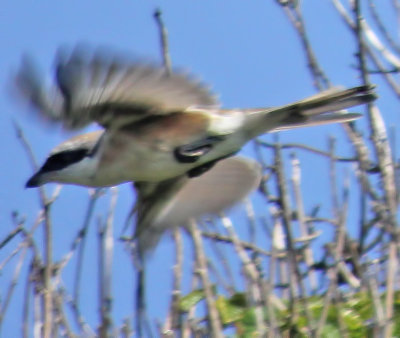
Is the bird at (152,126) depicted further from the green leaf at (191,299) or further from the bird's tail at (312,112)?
the green leaf at (191,299)

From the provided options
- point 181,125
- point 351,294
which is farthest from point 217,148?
point 351,294

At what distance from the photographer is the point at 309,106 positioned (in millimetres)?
3357

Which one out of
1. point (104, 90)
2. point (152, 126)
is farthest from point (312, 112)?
point (104, 90)

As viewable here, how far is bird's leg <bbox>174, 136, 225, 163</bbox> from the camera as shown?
3270 millimetres

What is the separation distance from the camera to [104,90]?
3053 millimetres

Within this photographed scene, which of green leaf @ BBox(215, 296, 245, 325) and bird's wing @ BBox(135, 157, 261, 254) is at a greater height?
bird's wing @ BBox(135, 157, 261, 254)

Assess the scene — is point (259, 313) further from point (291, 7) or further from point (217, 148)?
point (291, 7)

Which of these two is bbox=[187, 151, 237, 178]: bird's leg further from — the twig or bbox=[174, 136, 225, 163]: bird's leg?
the twig

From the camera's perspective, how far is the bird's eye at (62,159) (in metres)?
3.15

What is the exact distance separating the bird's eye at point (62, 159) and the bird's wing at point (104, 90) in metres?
0.13

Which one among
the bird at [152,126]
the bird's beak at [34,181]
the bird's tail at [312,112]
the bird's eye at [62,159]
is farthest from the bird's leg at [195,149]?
the bird's beak at [34,181]

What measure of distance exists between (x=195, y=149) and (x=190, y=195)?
1.14 ft

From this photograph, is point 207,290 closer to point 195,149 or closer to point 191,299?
point 191,299

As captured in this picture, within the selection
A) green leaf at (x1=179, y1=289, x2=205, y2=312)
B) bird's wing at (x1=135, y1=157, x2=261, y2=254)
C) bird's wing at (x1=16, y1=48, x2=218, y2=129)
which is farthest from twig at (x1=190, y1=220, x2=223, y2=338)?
bird's wing at (x1=135, y1=157, x2=261, y2=254)
